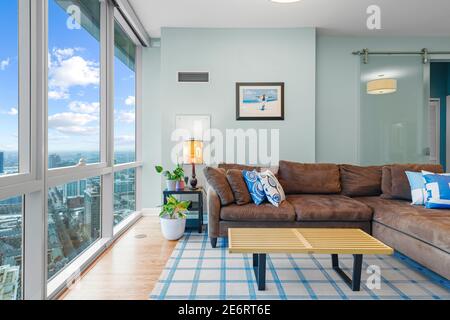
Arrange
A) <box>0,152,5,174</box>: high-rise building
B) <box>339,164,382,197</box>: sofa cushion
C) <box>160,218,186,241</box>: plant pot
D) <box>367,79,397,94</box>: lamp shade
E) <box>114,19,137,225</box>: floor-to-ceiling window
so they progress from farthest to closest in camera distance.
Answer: <box>367,79,397,94</box>: lamp shade, <box>114,19,137,225</box>: floor-to-ceiling window, <box>339,164,382,197</box>: sofa cushion, <box>160,218,186,241</box>: plant pot, <box>0,152,5,174</box>: high-rise building

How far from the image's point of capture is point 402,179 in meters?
3.22

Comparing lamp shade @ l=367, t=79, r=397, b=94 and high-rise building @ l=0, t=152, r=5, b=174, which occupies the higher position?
lamp shade @ l=367, t=79, r=397, b=94

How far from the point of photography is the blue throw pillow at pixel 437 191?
2.67m

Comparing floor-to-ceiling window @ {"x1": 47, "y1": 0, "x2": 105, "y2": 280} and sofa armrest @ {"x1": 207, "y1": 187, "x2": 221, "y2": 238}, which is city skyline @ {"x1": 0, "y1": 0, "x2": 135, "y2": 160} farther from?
sofa armrest @ {"x1": 207, "y1": 187, "x2": 221, "y2": 238}

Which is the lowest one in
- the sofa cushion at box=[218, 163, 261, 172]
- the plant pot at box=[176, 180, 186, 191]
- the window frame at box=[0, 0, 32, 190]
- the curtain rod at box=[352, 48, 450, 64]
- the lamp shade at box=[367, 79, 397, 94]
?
the plant pot at box=[176, 180, 186, 191]

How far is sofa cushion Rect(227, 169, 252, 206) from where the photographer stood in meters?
2.92

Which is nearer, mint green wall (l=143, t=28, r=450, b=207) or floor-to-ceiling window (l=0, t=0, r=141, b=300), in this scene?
floor-to-ceiling window (l=0, t=0, r=141, b=300)

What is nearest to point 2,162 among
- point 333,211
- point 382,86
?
point 333,211

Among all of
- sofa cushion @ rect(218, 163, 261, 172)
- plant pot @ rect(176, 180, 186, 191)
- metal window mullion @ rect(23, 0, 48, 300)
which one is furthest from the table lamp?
metal window mullion @ rect(23, 0, 48, 300)

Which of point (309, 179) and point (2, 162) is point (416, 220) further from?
point (2, 162)

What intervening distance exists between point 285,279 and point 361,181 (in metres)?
1.84

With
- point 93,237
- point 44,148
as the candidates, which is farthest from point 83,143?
point 93,237

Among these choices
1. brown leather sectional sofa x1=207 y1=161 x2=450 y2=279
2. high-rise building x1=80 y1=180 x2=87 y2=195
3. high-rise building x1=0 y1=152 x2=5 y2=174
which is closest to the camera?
high-rise building x1=0 y1=152 x2=5 y2=174

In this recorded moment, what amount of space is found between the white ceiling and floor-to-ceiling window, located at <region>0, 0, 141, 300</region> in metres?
0.58
